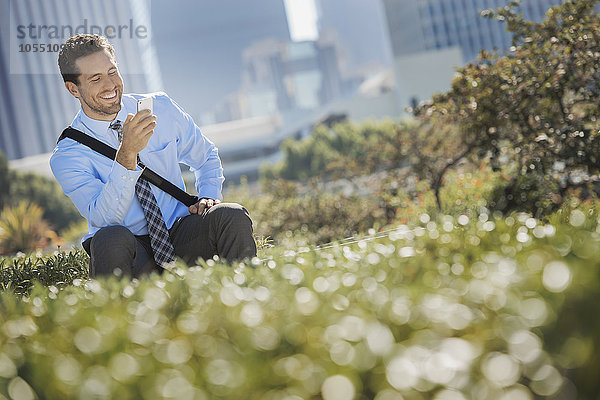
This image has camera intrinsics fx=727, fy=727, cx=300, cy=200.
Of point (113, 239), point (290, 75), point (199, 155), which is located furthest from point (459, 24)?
point (113, 239)

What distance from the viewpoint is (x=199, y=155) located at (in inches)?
150

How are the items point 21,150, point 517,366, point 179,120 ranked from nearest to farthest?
point 517,366, point 179,120, point 21,150

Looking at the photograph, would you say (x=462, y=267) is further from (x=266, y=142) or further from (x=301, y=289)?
(x=266, y=142)

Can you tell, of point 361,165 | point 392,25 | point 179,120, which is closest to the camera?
point 179,120

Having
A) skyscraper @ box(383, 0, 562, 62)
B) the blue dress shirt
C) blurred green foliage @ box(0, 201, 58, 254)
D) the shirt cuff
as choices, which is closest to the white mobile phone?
the blue dress shirt

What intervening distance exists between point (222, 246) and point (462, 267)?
1615 mm

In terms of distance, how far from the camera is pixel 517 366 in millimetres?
1119

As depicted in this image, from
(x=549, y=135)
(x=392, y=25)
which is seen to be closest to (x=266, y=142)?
(x=392, y=25)

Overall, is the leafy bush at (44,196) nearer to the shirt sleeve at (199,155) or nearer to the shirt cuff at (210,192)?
the shirt sleeve at (199,155)

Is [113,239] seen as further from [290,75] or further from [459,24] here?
[290,75]

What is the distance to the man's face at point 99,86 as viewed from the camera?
341 cm

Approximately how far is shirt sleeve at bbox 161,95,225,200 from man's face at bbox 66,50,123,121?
0.94ft

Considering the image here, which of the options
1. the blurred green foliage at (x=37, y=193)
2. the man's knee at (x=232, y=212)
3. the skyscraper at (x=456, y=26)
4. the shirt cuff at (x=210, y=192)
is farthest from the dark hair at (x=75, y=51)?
the skyscraper at (x=456, y=26)

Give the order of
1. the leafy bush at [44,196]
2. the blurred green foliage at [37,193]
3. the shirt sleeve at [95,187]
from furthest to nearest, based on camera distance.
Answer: the leafy bush at [44,196], the blurred green foliage at [37,193], the shirt sleeve at [95,187]
